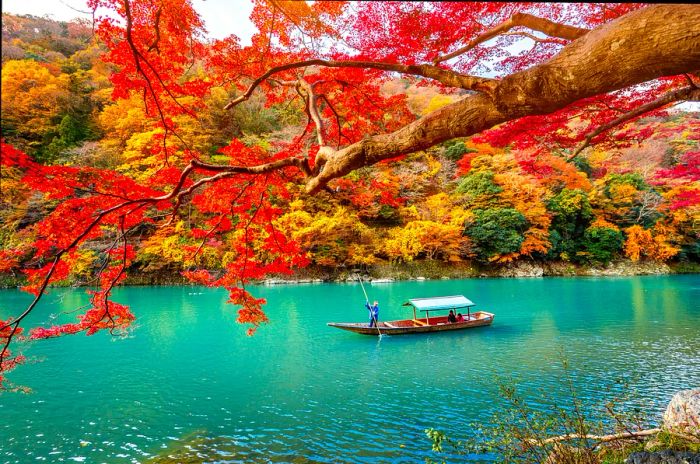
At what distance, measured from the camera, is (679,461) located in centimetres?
288

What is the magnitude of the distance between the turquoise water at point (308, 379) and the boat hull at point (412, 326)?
0.25 m


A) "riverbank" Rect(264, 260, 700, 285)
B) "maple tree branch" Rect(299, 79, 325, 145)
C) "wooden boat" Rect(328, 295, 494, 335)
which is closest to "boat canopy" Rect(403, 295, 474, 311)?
"wooden boat" Rect(328, 295, 494, 335)

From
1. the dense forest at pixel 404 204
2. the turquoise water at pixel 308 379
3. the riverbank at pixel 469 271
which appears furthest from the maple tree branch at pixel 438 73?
the riverbank at pixel 469 271

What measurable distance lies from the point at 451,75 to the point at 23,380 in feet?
34.8

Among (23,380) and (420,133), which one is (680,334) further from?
(23,380)

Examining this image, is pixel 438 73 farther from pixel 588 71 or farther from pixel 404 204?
pixel 404 204

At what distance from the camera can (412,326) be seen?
36.8ft

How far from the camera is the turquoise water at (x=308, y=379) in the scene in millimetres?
5699

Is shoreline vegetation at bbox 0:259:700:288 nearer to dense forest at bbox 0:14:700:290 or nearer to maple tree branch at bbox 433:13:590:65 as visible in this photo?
dense forest at bbox 0:14:700:290

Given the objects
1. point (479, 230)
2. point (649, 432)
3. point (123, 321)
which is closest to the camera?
point (649, 432)

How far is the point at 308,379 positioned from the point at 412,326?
4183mm

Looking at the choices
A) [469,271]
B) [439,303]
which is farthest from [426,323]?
[469,271]

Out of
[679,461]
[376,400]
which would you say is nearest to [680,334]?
[376,400]

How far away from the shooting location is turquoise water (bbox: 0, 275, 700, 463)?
5.70 meters
